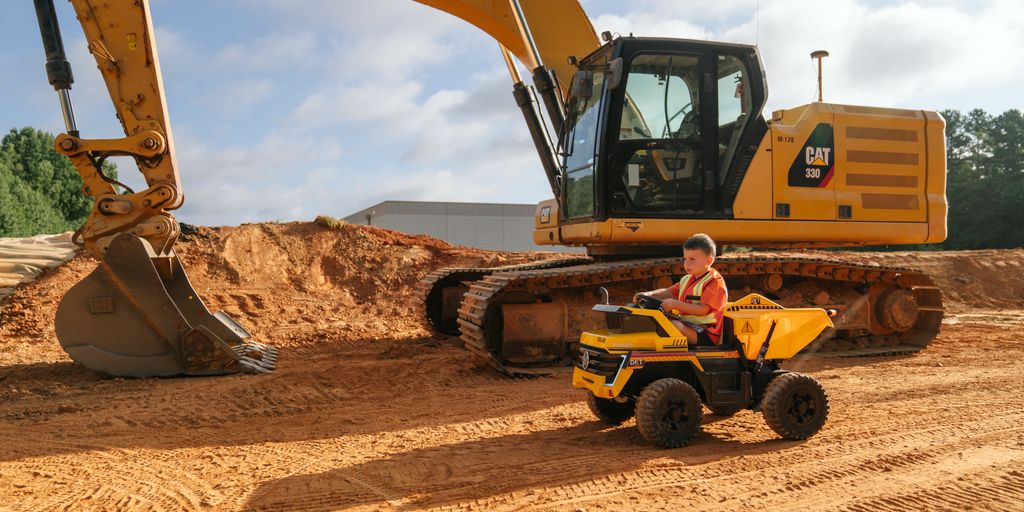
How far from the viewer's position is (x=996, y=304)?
17406 mm

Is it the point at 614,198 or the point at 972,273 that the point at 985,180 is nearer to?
the point at 972,273

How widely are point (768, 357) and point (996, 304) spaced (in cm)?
1583

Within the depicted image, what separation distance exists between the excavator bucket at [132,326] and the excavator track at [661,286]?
2.72 metres

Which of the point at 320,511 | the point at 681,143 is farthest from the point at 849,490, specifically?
the point at 681,143

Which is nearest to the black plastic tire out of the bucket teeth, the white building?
the bucket teeth

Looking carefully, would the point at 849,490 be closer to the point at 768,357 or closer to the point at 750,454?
the point at 750,454

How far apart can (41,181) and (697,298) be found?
135 ft

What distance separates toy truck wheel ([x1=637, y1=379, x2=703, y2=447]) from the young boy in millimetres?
415

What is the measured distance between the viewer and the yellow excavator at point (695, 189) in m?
7.57

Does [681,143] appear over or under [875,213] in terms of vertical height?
over

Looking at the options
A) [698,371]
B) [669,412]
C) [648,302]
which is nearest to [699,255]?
[648,302]

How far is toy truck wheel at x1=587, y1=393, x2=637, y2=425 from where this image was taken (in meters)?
5.13

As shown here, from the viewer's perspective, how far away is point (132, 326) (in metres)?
7.38

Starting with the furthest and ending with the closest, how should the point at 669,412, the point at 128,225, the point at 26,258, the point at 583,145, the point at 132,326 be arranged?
the point at 26,258, the point at 583,145, the point at 128,225, the point at 132,326, the point at 669,412
